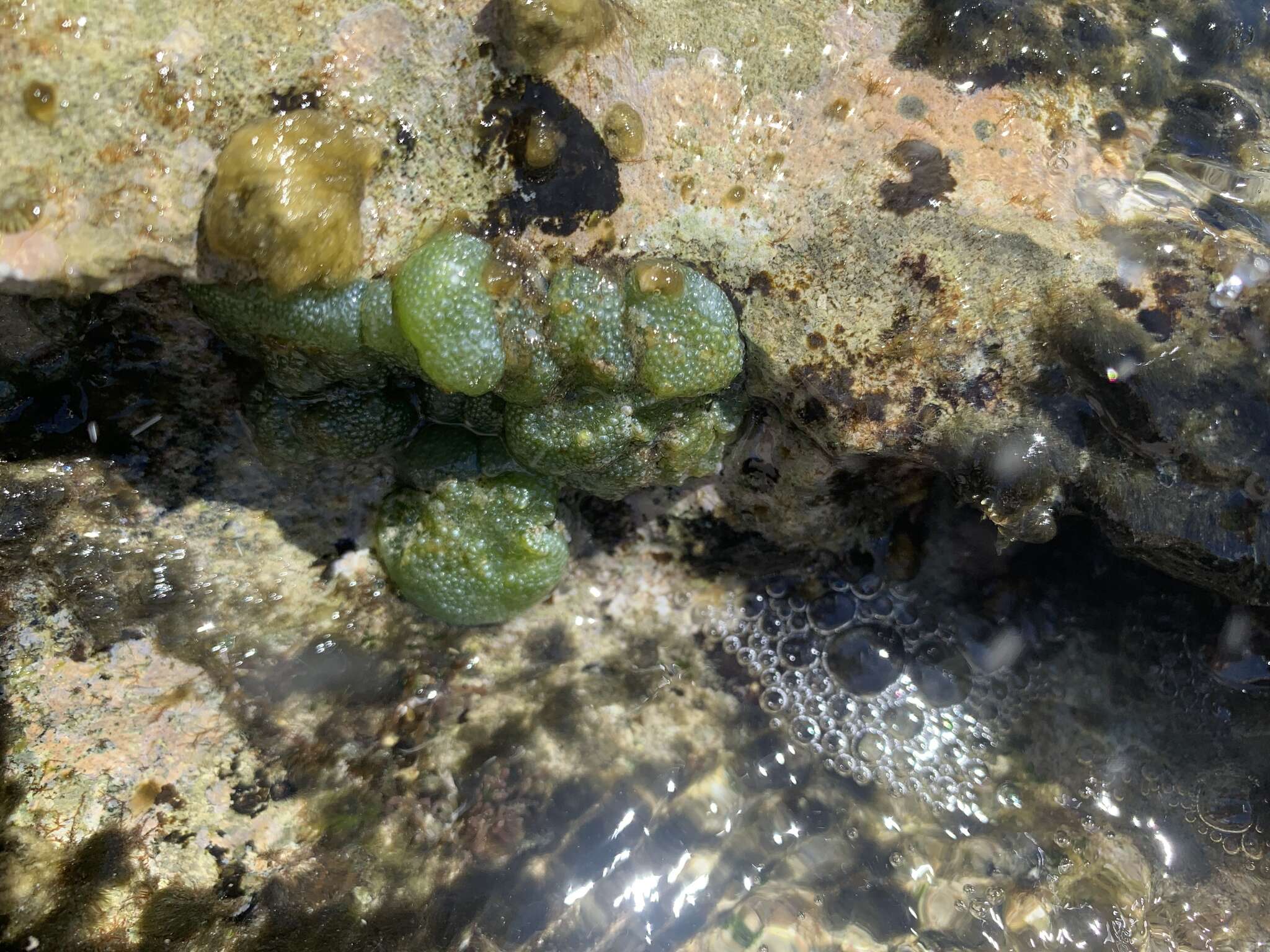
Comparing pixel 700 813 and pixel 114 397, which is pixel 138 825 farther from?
pixel 700 813

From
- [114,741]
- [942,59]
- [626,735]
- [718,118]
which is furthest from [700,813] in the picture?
[942,59]

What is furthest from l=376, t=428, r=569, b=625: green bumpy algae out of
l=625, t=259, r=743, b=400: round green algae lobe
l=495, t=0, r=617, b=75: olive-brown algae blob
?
l=495, t=0, r=617, b=75: olive-brown algae blob

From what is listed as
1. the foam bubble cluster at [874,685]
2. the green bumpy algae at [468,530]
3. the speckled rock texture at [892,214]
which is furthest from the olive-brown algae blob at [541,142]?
the foam bubble cluster at [874,685]

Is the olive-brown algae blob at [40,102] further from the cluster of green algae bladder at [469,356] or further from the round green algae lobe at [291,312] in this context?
the round green algae lobe at [291,312]

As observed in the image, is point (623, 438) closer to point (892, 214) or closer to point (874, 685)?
point (892, 214)

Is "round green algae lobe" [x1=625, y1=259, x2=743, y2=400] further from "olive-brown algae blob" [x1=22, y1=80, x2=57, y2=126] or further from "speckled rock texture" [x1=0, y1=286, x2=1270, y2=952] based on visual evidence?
"olive-brown algae blob" [x1=22, y1=80, x2=57, y2=126]

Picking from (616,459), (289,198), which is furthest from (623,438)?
(289,198)
